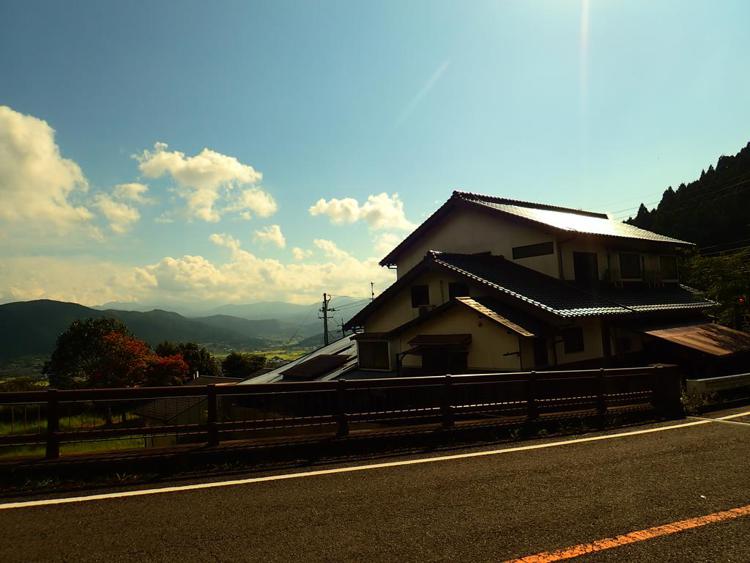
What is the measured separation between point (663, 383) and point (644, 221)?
52125mm

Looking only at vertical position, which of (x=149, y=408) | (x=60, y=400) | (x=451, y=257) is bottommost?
(x=149, y=408)

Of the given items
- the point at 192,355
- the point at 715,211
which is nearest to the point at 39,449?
the point at 715,211

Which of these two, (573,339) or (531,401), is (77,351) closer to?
(573,339)

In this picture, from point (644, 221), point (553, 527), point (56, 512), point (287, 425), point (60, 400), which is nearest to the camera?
point (553, 527)

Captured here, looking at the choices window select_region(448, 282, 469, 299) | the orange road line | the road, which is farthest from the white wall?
the orange road line

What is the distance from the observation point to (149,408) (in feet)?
85.7

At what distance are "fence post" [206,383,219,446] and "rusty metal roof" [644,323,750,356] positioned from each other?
1682 centimetres

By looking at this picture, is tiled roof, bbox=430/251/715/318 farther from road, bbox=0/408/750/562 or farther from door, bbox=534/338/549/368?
road, bbox=0/408/750/562

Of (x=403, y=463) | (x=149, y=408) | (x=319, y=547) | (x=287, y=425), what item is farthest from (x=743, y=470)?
(x=149, y=408)

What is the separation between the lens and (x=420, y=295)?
2103 cm

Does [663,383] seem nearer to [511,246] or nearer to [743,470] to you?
[743,470]

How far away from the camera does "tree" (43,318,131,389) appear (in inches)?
2299

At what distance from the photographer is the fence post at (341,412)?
7.36 m

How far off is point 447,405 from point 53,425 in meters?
6.56
